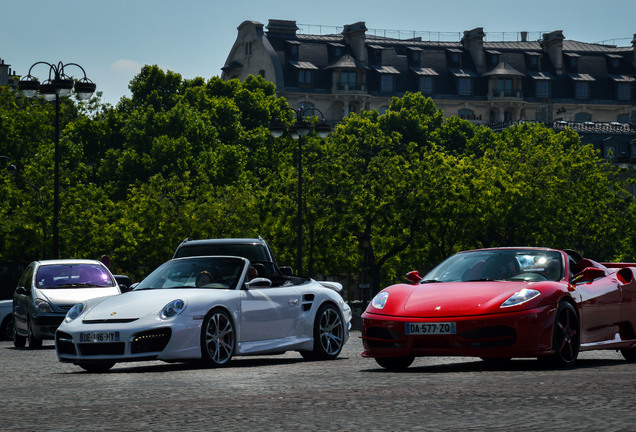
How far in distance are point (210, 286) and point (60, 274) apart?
8210mm

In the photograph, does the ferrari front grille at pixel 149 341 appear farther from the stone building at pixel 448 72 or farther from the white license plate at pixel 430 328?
the stone building at pixel 448 72

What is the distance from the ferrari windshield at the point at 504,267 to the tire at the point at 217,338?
2381mm

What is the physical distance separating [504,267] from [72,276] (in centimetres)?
1113

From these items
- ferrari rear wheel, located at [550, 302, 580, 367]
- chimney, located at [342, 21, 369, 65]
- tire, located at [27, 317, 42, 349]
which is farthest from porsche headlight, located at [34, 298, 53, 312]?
chimney, located at [342, 21, 369, 65]

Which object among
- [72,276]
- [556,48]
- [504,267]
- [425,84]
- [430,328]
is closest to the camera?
[430,328]

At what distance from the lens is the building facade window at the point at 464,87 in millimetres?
105875

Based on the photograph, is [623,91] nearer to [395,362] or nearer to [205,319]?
[205,319]

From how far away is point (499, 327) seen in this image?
11.9 m

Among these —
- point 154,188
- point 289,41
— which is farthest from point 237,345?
point 289,41

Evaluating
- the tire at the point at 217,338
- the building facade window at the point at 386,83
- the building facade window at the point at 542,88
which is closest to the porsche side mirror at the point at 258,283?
the tire at the point at 217,338

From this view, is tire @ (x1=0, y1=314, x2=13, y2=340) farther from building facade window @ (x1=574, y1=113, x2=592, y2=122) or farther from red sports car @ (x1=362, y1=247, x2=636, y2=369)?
building facade window @ (x1=574, y1=113, x2=592, y2=122)

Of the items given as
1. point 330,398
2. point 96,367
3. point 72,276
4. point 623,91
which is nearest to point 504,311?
point 330,398

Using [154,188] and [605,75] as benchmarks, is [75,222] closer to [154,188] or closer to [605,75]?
[154,188]

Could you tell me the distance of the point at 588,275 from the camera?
42.3 ft
